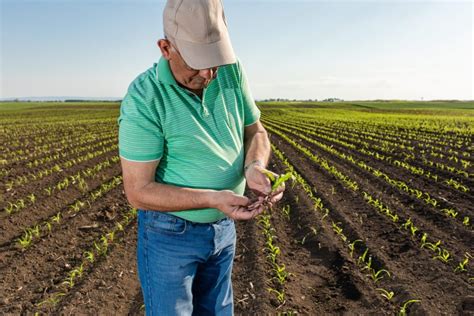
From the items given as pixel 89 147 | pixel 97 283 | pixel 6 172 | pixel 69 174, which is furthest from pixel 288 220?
pixel 89 147

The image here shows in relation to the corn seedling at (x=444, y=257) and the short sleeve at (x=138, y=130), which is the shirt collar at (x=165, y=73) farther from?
the corn seedling at (x=444, y=257)

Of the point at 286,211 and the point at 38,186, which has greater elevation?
the point at 38,186

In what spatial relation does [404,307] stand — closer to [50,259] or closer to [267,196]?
[267,196]

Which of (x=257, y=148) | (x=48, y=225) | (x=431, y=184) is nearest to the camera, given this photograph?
(x=257, y=148)

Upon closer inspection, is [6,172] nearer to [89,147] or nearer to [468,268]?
[89,147]

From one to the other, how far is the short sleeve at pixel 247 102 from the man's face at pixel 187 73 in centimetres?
27

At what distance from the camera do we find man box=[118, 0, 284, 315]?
1.49 m

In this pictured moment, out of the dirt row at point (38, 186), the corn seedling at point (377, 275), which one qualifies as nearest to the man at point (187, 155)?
the corn seedling at point (377, 275)

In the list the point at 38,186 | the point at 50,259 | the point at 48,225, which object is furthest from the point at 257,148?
the point at 38,186

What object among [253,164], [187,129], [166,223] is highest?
[187,129]

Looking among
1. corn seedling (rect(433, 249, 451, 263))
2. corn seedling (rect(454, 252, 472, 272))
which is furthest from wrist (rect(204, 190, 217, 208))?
corn seedling (rect(433, 249, 451, 263))

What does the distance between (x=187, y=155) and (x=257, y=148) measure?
0.46 metres

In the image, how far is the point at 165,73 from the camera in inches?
60.2

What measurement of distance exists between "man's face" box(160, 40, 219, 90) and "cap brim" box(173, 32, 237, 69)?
44 millimetres
